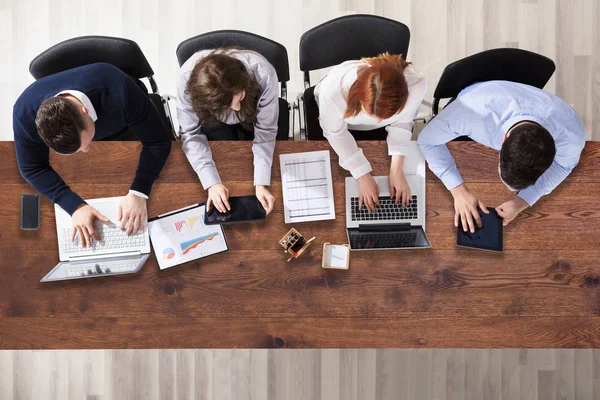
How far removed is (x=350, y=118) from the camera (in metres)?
1.53

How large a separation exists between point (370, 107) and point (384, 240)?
56cm

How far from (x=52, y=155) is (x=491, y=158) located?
5.98 ft

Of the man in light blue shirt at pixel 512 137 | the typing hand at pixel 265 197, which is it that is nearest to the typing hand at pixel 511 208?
the man in light blue shirt at pixel 512 137

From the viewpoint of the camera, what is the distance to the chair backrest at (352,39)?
70.4 inches

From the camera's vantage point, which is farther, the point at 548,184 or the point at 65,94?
the point at 548,184

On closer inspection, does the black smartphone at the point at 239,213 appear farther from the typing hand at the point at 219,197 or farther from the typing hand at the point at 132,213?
the typing hand at the point at 132,213

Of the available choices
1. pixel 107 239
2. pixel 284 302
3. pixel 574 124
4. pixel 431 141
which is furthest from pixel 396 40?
pixel 107 239

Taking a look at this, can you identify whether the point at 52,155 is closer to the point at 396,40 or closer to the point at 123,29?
the point at 123,29

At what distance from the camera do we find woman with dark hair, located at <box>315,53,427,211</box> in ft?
4.46

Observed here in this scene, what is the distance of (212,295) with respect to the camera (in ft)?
5.47

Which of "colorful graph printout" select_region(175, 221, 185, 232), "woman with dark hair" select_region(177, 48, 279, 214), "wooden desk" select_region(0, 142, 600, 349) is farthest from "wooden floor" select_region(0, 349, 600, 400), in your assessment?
"woman with dark hair" select_region(177, 48, 279, 214)

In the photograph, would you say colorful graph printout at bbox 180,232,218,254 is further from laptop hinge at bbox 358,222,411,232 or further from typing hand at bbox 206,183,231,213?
laptop hinge at bbox 358,222,411,232

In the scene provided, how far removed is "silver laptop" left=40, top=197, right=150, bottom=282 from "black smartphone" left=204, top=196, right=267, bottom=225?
10.9 inches

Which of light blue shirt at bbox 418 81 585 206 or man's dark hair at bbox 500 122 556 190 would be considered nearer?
man's dark hair at bbox 500 122 556 190
